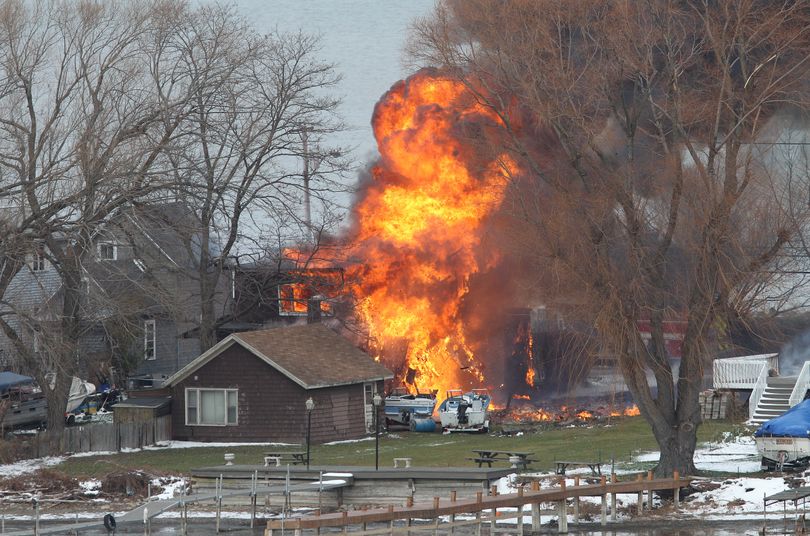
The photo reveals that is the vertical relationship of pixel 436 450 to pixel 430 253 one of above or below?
below

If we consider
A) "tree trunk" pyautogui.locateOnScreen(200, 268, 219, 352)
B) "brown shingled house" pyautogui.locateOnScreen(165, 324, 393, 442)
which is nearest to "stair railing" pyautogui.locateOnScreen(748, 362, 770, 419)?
"brown shingled house" pyautogui.locateOnScreen(165, 324, 393, 442)

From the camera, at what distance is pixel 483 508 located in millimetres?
25438

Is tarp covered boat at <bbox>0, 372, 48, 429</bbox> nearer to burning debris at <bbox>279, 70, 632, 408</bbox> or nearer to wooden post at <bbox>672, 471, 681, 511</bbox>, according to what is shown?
burning debris at <bbox>279, 70, 632, 408</bbox>

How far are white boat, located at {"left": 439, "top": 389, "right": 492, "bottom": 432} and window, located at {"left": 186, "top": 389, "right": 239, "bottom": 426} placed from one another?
703 cm

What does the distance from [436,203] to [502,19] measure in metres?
17.7

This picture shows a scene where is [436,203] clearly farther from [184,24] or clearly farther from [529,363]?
[184,24]

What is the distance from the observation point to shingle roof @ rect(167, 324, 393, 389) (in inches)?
1704

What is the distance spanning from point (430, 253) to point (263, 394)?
478 inches

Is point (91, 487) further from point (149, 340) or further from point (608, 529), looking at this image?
point (149, 340)

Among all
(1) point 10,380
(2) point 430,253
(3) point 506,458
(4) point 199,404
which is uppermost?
(2) point 430,253

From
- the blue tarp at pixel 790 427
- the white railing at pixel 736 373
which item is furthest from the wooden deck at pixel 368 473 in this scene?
the white railing at pixel 736 373

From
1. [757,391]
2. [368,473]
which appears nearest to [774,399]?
[757,391]

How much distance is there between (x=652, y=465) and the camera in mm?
33344

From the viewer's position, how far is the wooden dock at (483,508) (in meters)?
23.8
